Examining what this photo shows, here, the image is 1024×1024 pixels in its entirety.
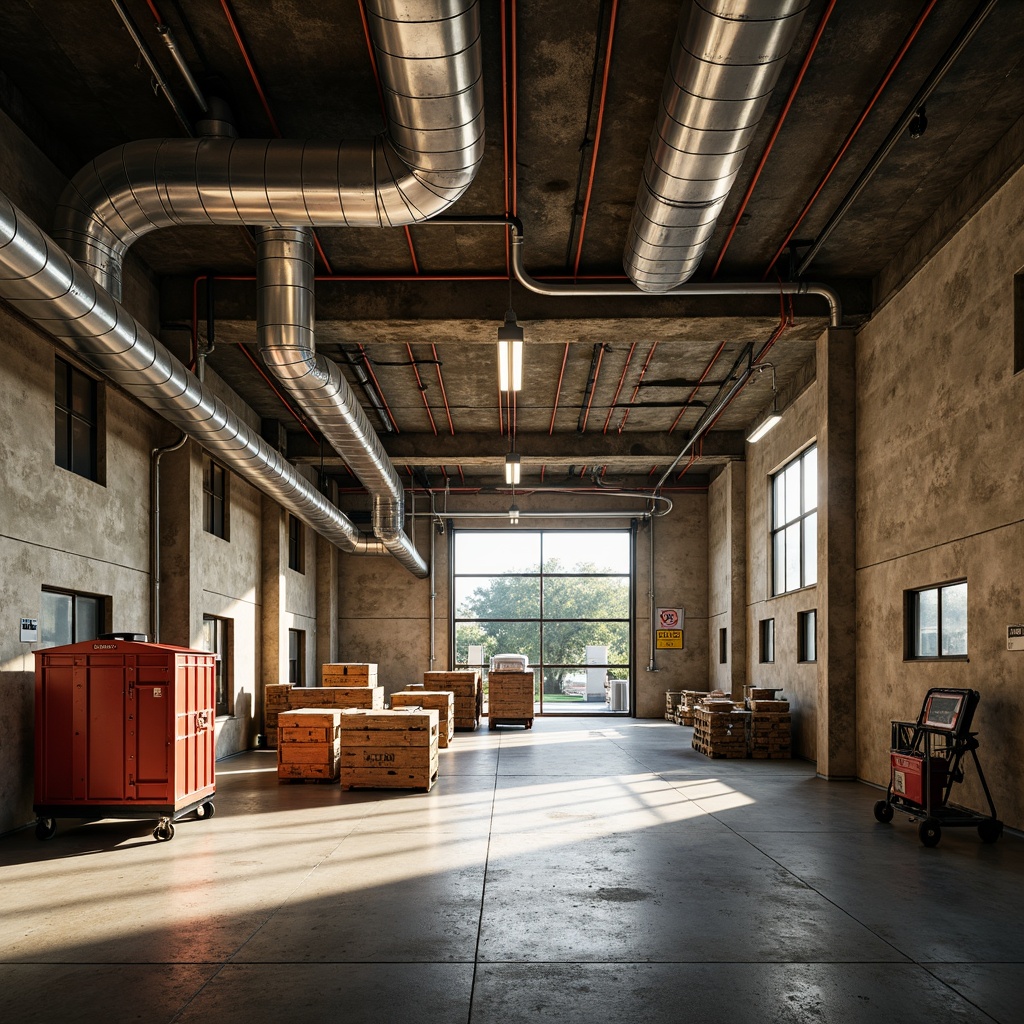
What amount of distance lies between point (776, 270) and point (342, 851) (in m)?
8.93

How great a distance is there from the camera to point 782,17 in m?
5.50

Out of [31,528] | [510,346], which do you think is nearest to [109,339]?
[31,528]

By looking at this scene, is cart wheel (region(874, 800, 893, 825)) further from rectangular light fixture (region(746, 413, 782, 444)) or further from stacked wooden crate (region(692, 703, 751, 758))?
stacked wooden crate (region(692, 703, 751, 758))

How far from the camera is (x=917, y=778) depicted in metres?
8.93

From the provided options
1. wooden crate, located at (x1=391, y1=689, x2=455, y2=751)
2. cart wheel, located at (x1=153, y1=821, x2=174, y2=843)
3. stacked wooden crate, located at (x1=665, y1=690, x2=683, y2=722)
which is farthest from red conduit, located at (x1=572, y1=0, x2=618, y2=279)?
stacked wooden crate, located at (x1=665, y1=690, x2=683, y2=722)

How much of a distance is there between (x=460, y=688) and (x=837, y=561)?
11.4 meters

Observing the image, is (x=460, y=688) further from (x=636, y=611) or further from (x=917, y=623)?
(x=917, y=623)

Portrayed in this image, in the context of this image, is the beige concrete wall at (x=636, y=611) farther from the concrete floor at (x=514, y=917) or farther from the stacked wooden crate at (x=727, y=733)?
the concrete floor at (x=514, y=917)

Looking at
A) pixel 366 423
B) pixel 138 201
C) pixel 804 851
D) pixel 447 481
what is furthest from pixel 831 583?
pixel 447 481

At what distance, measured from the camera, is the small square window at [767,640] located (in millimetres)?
18812

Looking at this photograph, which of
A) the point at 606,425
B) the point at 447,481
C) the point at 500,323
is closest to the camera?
the point at 500,323

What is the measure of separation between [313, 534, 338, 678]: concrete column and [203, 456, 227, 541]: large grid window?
728 centimetres

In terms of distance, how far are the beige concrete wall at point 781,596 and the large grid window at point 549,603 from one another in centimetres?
627

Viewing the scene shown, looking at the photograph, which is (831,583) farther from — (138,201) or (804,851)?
(138,201)
